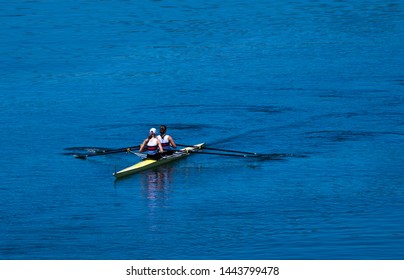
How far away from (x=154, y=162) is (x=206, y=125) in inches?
300

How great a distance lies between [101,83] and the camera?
55.0m

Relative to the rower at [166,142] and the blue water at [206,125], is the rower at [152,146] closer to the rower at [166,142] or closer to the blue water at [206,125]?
the rower at [166,142]

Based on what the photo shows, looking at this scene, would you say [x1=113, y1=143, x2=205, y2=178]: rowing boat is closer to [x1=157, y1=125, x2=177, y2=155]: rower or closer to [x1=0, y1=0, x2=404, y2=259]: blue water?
[x1=157, y1=125, x2=177, y2=155]: rower

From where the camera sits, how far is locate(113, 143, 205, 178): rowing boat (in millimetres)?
38031

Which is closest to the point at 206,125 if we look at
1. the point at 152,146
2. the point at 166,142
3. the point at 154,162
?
the point at 166,142

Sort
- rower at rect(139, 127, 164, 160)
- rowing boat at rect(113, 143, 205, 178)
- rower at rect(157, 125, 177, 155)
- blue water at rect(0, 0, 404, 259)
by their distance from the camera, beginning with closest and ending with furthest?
blue water at rect(0, 0, 404, 259)
rowing boat at rect(113, 143, 205, 178)
rower at rect(139, 127, 164, 160)
rower at rect(157, 125, 177, 155)

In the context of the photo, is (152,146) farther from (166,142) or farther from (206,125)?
(206,125)

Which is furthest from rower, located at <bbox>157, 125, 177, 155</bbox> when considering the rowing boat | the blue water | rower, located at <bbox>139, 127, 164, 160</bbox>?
the blue water

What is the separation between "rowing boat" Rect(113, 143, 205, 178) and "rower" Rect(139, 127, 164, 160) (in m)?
0.22

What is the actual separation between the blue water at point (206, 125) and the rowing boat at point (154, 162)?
0.41 metres

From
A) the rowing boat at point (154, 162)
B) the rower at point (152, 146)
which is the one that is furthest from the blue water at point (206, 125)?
the rower at point (152, 146)

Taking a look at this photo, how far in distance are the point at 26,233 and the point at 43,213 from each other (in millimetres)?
2131

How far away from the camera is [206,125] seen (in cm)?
4653

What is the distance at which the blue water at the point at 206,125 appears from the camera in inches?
1259
